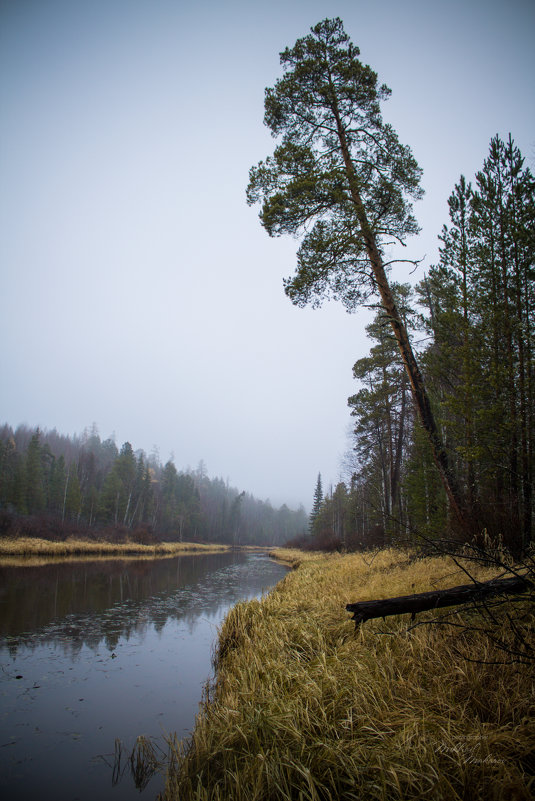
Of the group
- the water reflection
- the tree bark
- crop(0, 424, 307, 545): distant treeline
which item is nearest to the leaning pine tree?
the tree bark

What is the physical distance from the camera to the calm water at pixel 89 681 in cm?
346

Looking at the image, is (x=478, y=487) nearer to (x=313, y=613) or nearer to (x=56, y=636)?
(x=313, y=613)

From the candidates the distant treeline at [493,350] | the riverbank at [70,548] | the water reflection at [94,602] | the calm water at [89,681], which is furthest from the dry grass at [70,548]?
the distant treeline at [493,350]

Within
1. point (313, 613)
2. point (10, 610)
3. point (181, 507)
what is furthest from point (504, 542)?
point (181, 507)

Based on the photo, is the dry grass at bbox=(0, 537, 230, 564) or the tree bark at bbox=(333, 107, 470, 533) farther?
the dry grass at bbox=(0, 537, 230, 564)

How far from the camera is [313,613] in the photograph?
6.12 metres

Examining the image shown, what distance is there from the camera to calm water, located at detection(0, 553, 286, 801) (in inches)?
136

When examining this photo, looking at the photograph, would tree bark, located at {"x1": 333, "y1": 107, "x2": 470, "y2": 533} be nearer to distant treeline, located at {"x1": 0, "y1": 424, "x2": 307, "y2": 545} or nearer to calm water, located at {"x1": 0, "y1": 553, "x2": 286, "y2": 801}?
calm water, located at {"x1": 0, "y1": 553, "x2": 286, "y2": 801}

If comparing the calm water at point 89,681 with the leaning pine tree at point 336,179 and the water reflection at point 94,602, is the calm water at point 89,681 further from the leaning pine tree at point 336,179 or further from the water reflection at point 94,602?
the leaning pine tree at point 336,179

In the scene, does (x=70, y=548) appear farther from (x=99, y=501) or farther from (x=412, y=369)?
(x=412, y=369)

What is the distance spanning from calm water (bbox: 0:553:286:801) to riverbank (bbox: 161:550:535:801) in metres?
1.02

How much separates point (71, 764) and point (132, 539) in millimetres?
34813

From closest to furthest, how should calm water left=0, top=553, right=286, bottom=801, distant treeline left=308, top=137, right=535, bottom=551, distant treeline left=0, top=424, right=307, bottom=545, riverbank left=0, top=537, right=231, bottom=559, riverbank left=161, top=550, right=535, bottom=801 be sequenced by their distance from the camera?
riverbank left=161, top=550, right=535, bottom=801 → calm water left=0, top=553, right=286, bottom=801 → distant treeline left=308, top=137, right=535, bottom=551 → riverbank left=0, top=537, right=231, bottom=559 → distant treeline left=0, top=424, right=307, bottom=545

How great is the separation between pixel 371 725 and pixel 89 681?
16.5 ft
